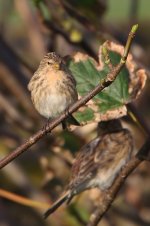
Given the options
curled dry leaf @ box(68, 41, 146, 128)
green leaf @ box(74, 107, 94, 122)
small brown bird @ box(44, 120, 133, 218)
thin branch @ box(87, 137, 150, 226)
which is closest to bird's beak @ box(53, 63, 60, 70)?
curled dry leaf @ box(68, 41, 146, 128)

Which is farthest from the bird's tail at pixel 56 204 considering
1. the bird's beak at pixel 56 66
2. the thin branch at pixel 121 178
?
the thin branch at pixel 121 178

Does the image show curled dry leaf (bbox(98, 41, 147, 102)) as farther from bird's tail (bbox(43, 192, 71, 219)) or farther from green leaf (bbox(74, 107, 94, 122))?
bird's tail (bbox(43, 192, 71, 219))

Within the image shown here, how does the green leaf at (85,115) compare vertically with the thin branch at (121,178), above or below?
above

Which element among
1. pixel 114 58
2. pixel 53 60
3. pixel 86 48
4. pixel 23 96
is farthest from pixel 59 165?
pixel 114 58

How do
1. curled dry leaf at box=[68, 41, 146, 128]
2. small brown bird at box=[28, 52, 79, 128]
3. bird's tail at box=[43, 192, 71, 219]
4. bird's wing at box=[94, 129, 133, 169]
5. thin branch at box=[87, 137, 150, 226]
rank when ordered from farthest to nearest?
bird's wing at box=[94, 129, 133, 169], bird's tail at box=[43, 192, 71, 219], small brown bird at box=[28, 52, 79, 128], curled dry leaf at box=[68, 41, 146, 128], thin branch at box=[87, 137, 150, 226]

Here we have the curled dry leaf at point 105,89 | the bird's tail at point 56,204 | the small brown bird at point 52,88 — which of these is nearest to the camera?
the curled dry leaf at point 105,89

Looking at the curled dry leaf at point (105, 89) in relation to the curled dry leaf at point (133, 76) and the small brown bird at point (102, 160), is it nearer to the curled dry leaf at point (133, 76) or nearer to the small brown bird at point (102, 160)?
the curled dry leaf at point (133, 76)
